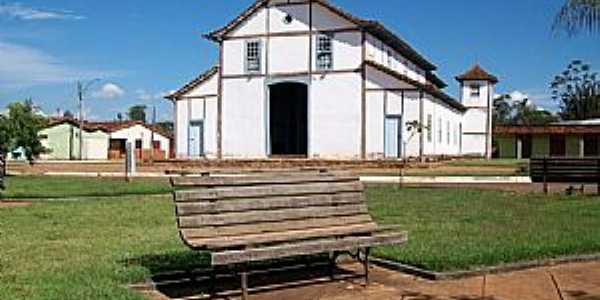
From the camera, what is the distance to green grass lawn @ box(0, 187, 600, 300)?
7149mm

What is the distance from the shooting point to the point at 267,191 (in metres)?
7.02

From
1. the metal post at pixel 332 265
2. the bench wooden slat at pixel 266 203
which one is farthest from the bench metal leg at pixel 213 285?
the metal post at pixel 332 265

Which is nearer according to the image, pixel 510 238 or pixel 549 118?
pixel 510 238

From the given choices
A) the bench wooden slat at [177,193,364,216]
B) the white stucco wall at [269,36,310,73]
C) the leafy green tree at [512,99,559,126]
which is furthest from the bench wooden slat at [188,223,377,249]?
the leafy green tree at [512,99,559,126]

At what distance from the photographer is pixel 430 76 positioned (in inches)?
2281

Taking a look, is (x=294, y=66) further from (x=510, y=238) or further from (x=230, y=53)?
(x=510, y=238)

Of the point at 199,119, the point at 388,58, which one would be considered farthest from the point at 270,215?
the point at 388,58

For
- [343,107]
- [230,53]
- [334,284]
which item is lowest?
[334,284]

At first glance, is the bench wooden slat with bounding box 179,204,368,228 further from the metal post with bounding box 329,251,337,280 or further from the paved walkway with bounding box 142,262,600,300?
the paved walkway with bounding box 142,262,600,300

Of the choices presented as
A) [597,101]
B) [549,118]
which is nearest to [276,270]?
[597,101]

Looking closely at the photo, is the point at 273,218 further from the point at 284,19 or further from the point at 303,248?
the point at 284,19

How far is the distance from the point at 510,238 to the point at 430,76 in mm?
49147

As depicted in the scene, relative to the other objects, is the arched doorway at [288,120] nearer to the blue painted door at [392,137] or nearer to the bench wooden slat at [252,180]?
the blue painted door at [392,137]

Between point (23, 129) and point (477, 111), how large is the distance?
38650mm
